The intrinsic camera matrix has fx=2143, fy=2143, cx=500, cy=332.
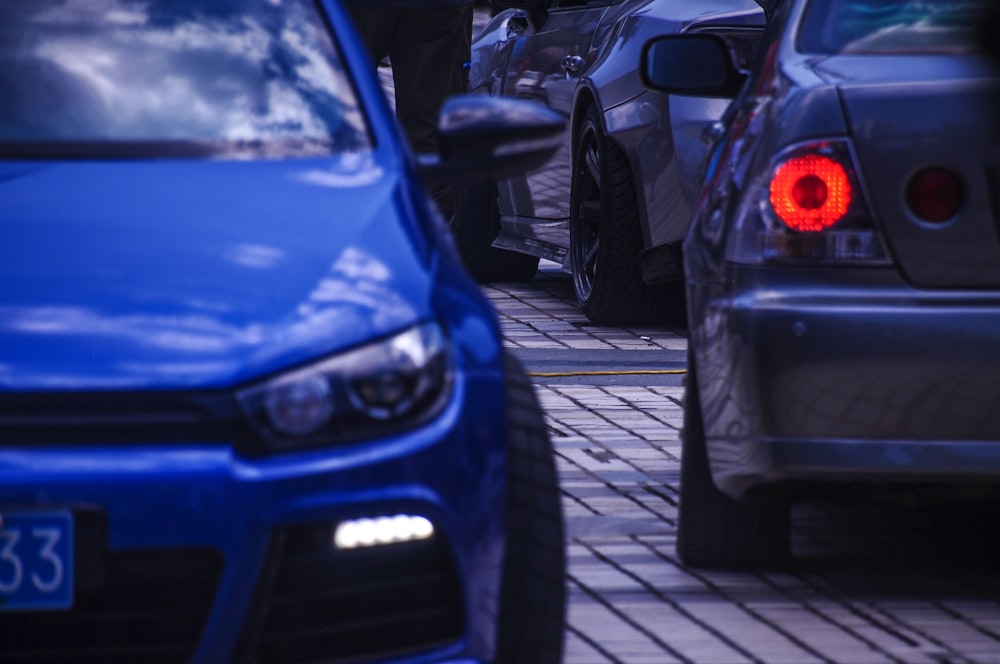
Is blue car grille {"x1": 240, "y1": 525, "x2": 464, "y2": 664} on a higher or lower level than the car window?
lower

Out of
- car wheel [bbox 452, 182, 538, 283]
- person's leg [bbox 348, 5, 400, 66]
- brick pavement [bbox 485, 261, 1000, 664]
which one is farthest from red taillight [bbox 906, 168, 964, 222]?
car wheel [bbox 452, 182, 538, 283]

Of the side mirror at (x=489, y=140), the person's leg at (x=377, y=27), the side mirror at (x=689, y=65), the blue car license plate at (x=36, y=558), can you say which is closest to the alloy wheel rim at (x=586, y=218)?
the person's leg at (x=377, y=27)

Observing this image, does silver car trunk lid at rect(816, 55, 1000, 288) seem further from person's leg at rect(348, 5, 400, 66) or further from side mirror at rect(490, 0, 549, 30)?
side mirror at rect(490, 0, 549, 30)

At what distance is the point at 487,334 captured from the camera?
3467mm

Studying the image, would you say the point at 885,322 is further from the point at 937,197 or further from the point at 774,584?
the point at 774,584

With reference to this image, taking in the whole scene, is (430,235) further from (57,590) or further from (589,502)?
(589,502)

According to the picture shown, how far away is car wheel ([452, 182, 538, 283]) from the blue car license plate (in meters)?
7.93

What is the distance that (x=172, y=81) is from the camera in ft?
13.8

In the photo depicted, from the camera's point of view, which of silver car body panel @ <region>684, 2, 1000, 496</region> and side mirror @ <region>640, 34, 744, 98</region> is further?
side mirror @ <region>640, 34, 744, 98</region>

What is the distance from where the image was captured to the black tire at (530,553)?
3.41 metres

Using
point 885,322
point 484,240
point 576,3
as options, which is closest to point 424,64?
point 576,3

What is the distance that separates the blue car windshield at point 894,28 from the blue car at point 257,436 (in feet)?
4.48

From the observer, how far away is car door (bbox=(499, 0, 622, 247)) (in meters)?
9.47

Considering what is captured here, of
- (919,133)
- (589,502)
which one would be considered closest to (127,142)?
(919,133)
